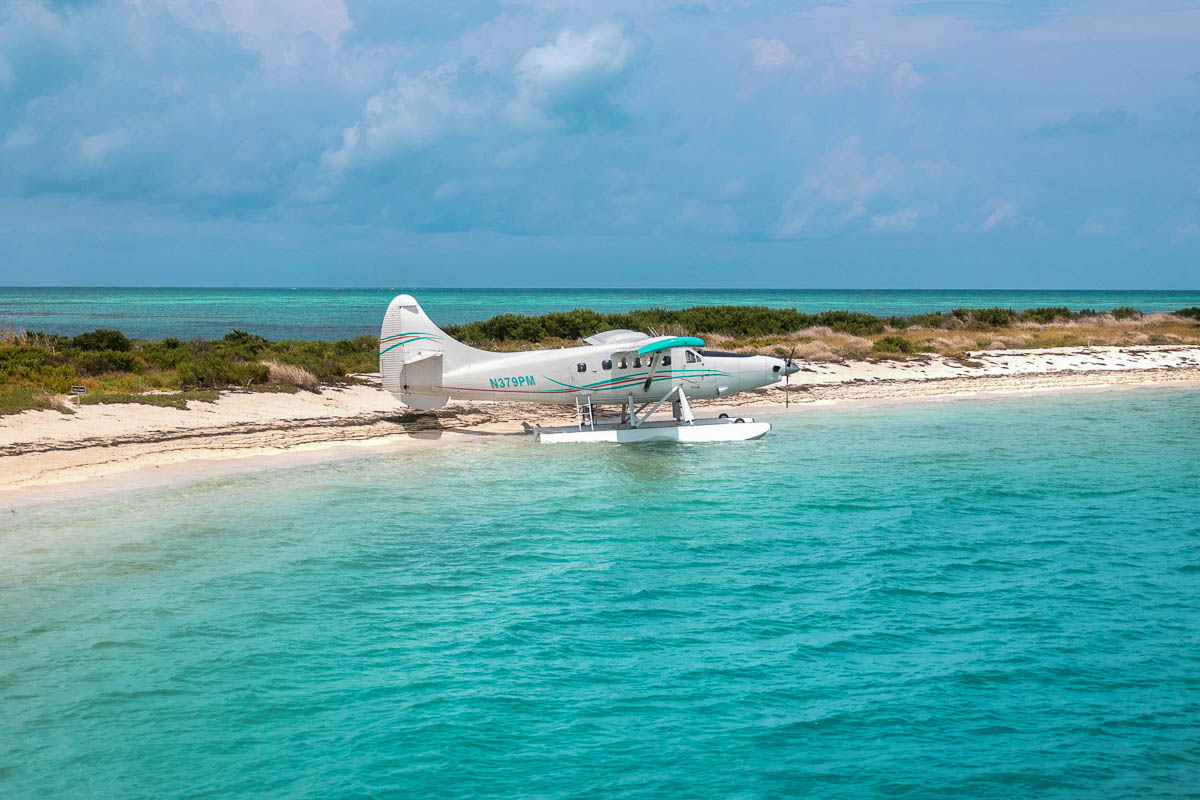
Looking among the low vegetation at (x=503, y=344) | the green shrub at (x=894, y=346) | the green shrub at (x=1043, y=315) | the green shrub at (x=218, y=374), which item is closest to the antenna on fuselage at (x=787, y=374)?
the low vegetation at (x=503, y=344)

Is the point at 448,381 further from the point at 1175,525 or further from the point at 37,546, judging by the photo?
the point at 1175,525

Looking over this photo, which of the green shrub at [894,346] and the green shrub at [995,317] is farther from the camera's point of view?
the green shrub at [995,317]

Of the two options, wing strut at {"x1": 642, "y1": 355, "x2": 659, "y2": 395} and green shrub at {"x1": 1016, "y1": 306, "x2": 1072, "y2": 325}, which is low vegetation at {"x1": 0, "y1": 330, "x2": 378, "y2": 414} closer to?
wing strut at {"x1": 642, "y1": 355, "x2": 659, "y2": 395}

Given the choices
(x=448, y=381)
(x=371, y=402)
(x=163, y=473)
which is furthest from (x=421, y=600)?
(x=371, y=402)

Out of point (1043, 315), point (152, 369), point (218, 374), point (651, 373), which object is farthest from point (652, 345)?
point (1043, 315)

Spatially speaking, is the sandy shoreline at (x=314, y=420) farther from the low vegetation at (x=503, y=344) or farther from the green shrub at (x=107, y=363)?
the green shrub at (x=107, y=363)
